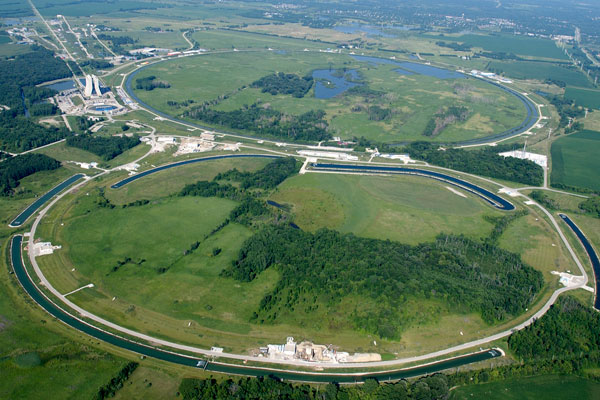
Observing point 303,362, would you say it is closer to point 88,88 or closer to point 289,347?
point 289,347

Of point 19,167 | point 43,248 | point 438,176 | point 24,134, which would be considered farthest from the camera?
point 24,134

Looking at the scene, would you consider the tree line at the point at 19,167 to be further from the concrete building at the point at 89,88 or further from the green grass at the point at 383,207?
the green grass at the point at 383,207

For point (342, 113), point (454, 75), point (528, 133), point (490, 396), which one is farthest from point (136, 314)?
point (454, 75)

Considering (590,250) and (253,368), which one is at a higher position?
(253,368)

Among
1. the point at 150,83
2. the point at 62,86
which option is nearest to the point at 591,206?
the point at 150,83

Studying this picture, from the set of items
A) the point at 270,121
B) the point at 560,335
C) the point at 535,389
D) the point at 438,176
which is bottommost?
the point at 535,389
